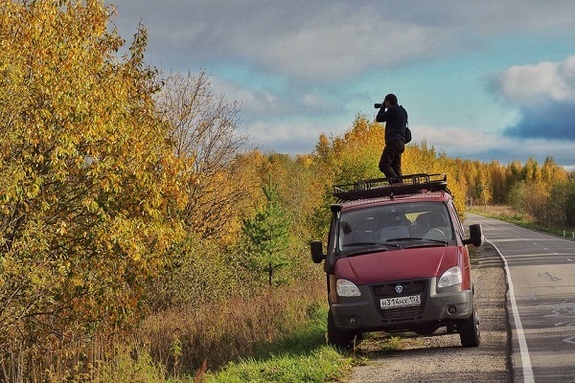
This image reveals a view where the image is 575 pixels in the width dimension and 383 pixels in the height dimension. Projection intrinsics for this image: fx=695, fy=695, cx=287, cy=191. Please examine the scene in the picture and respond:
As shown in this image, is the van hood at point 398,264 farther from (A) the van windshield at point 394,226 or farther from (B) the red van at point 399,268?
(A) the van windshield at point 394,226

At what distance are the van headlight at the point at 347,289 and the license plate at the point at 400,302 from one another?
14.8 inches

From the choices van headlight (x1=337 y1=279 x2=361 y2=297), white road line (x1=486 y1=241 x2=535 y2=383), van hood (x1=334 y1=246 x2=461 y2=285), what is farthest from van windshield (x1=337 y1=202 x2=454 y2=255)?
white road line (x1=486 y1=241 x2=535 y2=383)

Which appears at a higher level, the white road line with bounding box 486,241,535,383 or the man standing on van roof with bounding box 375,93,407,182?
the man standing on van roof with bounding box 375,93,407,182

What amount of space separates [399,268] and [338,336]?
1442mm

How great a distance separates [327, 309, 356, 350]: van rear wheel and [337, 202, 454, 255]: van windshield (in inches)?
40.9

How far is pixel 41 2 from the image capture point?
1389 centimetres

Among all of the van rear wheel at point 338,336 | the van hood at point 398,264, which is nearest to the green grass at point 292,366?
the van rear wheel at point 338,336

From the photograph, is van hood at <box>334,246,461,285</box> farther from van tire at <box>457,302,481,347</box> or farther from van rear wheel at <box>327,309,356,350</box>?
van tire at <box>457,302,481,347</box>

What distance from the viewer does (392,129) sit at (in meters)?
12.4

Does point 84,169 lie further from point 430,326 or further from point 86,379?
point 430,326

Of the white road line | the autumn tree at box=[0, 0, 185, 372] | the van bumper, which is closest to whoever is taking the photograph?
the white road line

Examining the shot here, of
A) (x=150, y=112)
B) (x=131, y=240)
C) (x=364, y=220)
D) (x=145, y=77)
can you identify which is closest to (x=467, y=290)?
(x=364, y=220)

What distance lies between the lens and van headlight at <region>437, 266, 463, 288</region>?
947 centimetres

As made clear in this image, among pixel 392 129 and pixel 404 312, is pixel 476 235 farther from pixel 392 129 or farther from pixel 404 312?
pixel 392 129
